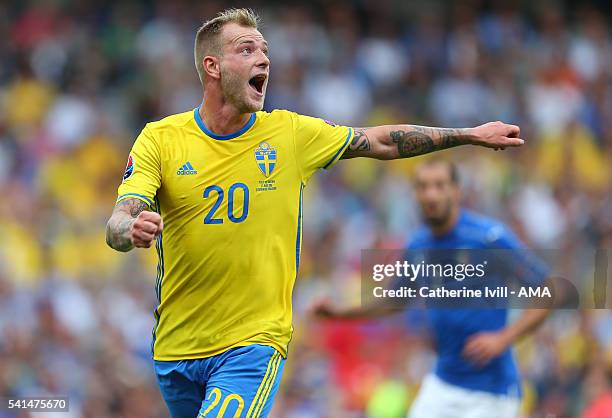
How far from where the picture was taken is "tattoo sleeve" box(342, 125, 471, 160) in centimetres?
668

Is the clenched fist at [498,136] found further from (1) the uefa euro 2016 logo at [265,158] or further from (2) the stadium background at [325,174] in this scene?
(2) the stadium background at [325,174]

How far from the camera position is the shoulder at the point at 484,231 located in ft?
28.5

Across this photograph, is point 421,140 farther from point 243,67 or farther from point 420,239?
point 420,239

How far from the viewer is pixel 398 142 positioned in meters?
6.70

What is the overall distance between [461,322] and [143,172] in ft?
11.1

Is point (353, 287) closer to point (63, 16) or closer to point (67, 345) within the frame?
point (67, 345)

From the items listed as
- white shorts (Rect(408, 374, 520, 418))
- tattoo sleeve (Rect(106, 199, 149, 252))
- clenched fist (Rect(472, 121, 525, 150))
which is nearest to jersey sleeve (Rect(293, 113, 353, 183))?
clenched fist (Rect(472, 121, 525, 150))

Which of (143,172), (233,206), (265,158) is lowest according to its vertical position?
(233,206)

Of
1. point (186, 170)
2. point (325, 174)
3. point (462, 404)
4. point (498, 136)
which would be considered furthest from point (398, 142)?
point (325, 174)

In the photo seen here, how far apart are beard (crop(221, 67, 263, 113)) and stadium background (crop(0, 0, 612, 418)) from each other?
14.1ft

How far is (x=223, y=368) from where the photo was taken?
6.32 metres

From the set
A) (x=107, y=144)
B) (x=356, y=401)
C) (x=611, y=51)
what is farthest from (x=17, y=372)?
(x=611, y=51)

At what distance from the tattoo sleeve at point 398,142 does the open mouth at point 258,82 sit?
1.96 feet

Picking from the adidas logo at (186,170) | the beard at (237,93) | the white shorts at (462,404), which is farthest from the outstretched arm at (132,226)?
the white shorts at (462,404)
